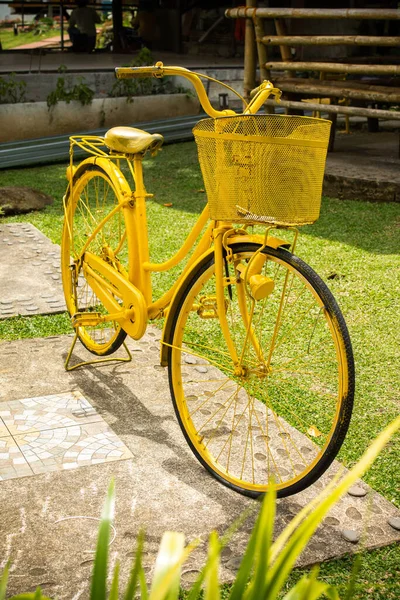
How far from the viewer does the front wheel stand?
9.49ft

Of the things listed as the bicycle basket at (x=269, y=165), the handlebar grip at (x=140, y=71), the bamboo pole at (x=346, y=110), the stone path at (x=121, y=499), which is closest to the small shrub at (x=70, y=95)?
the bamboo pole at (x=346, y=110)

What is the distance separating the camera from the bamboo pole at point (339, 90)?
8.28 m

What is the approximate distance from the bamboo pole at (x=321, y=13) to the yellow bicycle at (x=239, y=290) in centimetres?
468

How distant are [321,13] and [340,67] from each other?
0.57 m

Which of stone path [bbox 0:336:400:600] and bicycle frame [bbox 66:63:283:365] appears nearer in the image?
stone path [bbox 0:336:400:600]

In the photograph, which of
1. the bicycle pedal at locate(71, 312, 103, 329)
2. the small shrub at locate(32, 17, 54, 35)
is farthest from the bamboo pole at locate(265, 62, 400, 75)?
the small shrub at locate(32, 17, 54, 35)

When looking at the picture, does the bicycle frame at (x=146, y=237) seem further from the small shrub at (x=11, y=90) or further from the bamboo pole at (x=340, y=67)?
the small shrub at (x=11, y=90)

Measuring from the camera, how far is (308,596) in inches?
54.2

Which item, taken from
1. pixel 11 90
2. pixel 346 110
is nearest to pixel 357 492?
pixel 346 110

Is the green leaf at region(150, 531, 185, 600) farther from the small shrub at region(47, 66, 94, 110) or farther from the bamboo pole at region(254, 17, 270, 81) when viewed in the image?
the small shrub at region(47, 66, 94, 110)

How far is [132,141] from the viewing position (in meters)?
3.62

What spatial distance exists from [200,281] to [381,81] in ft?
24.4

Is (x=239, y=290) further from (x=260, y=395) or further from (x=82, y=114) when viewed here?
(x=82, y=114)

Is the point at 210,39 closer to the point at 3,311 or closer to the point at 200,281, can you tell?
the point at 3,311
